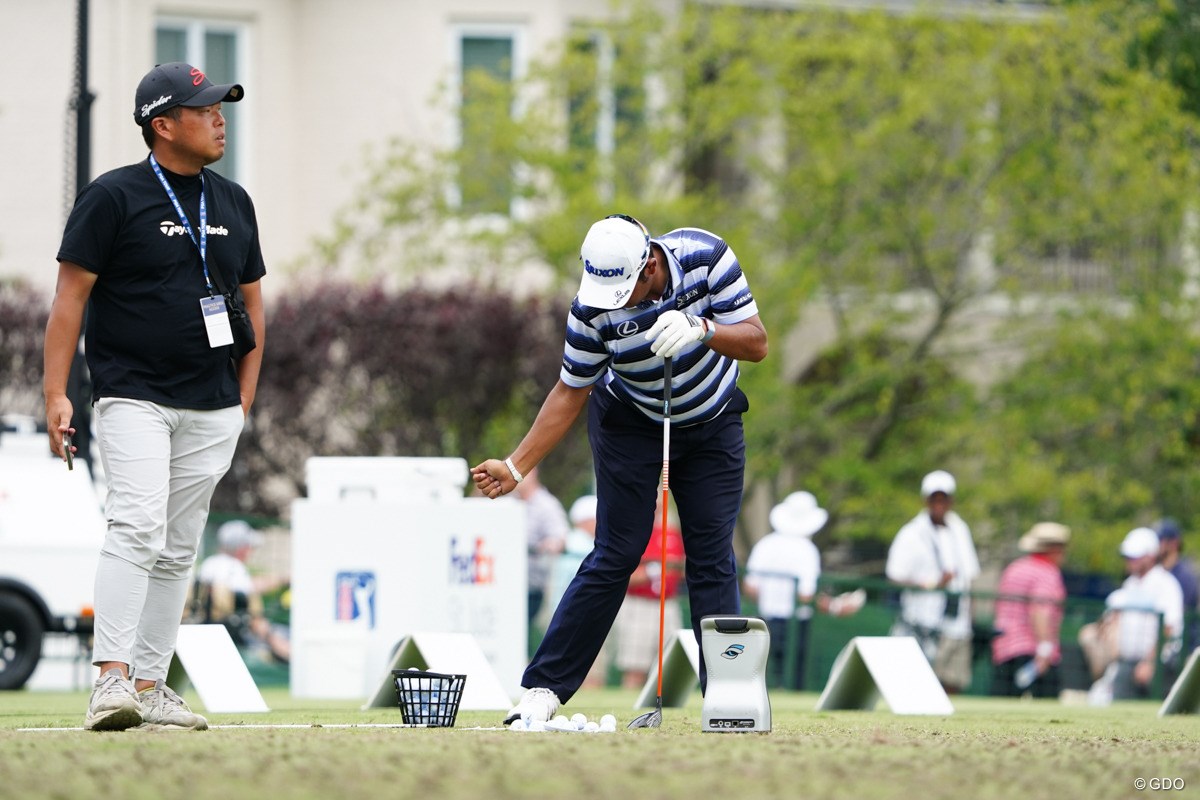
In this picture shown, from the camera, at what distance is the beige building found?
2348cm

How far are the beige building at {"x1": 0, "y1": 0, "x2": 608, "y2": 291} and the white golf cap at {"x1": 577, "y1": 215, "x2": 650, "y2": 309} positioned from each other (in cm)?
1672

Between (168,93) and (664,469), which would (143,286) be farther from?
(664,469)

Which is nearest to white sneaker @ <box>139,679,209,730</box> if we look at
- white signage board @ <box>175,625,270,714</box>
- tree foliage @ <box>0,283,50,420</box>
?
white signage board @ <box>175,625,270,714</box>

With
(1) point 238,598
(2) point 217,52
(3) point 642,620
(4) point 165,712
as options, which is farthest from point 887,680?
(2) point 217,52

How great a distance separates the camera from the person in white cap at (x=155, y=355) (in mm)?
7020

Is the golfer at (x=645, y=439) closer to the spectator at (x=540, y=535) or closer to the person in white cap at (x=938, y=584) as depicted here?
the person in white cap at (x=938, y=584)

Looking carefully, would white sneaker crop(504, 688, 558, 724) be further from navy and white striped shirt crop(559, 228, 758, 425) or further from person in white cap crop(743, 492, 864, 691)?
person in white cap crop(743, 492, 864, 691)

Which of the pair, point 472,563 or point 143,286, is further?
point 472,563

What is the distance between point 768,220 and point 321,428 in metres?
5.95

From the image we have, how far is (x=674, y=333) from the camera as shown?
22.4 ft

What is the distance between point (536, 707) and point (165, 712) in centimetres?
133

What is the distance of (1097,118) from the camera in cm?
2270

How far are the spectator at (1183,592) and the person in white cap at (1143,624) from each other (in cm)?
11

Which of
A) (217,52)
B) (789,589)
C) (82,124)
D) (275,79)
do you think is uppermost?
(217,52)
